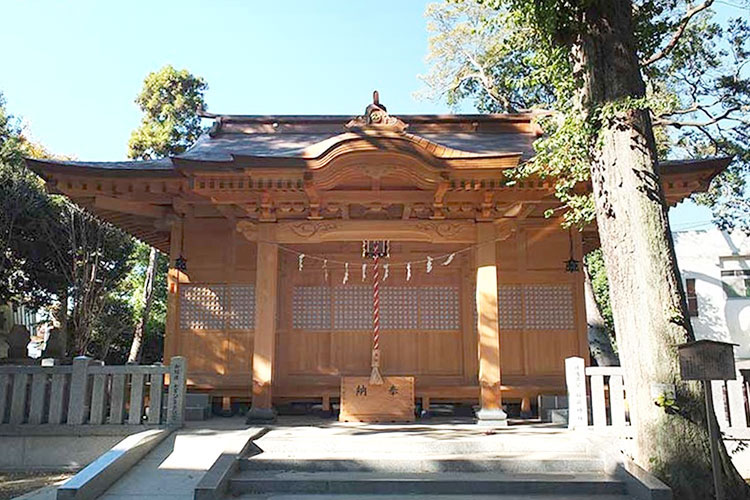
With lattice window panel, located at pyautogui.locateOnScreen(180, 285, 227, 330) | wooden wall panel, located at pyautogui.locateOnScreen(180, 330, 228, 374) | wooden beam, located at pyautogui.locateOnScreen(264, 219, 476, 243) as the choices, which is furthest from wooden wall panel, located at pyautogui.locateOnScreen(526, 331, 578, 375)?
lattice window panel, located at pyautogui.locateOnScreen(180, 285, 227, 330)

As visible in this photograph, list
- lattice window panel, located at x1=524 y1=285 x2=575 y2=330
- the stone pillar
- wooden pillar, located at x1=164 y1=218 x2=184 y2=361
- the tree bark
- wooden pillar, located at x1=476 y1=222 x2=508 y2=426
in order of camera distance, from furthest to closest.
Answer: the tree bark < lattice window panel, located at x1=524 y1=285 x2=575 y2=330 < wooden pillar, located at x1=164 y1=218 x2=184 y2=361 < the stone pillar < wooden pillar, located at x1=476 y1=222 x2=508 y2=426

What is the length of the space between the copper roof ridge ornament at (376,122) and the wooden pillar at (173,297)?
144 inches

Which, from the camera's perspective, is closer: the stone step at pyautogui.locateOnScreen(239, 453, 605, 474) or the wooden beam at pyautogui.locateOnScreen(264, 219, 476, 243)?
the stone step at pyautogui.locateOnScreen(239, 453, 605, 474)

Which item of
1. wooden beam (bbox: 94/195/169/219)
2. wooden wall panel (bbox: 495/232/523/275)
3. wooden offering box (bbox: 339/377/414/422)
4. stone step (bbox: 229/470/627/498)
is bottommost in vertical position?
stone step (bbox: 229/470/627/498)

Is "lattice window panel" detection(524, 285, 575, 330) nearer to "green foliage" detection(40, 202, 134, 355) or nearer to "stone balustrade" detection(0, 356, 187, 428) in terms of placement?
"stone balustrade" detection(0, 356, 187, 428)

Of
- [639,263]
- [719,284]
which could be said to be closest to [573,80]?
[639,263]

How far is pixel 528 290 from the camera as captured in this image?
922 centimetres

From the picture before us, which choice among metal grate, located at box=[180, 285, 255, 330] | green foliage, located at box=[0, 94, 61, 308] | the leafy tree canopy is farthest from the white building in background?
green foliage, located at box=[0, 94, 61, 308]

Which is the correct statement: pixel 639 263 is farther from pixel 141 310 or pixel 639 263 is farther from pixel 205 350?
pixel 141 310

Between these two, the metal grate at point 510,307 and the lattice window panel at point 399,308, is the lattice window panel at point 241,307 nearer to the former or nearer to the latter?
the lattice window panel at point 399,308

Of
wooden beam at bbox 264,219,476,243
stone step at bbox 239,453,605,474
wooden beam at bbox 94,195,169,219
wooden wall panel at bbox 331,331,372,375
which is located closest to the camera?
stone step at bbox 239,453,605,474

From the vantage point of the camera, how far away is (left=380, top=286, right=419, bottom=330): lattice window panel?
9.34m

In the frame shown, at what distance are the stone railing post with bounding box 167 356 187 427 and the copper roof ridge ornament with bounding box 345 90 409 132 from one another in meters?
3.64

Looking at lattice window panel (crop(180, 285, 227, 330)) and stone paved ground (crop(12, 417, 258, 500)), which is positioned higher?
lattice window panel (crop(180, 285, 227, 330))
